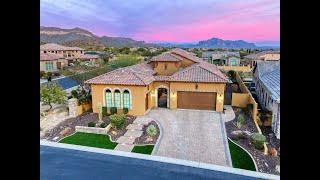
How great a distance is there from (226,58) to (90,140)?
1389 centimetres

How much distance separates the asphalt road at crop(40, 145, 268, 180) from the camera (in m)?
6.43

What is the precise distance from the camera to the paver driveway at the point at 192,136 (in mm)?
7786

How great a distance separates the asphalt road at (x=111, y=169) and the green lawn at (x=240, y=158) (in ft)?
2.40

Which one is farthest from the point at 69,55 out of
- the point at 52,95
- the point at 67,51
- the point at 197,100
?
the point at 197,100

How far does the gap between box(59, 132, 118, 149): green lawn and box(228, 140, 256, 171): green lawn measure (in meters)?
3.35

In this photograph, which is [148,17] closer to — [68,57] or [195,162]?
[68,57]

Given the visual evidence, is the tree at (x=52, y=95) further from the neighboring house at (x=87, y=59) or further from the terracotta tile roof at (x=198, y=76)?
the neighboring house at (x=87, y=59)

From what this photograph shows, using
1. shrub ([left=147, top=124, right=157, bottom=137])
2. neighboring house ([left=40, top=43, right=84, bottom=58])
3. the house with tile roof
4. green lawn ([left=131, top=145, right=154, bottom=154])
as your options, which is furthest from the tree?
neighboring house ([left=40, top=43, right=84, bottom=58])

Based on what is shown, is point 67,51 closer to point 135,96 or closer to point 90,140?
point 135,96

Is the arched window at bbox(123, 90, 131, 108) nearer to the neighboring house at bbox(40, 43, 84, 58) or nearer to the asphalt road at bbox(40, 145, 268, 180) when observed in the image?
the asphalt road at bbox(40, 145, 268, 180)

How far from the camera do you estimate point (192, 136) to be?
912 centimetres

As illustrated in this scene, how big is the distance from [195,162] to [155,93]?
593 centimetres

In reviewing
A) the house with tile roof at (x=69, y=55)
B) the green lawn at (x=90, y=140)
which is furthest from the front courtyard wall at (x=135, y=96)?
the house with tile roof at (x=69, y=55)
